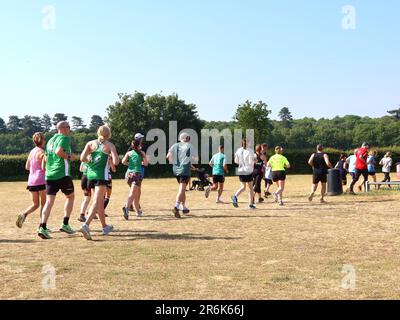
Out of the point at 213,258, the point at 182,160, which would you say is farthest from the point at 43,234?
the point at 182,160

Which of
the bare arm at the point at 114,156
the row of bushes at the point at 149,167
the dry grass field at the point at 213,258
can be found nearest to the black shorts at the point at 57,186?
the dry grass field at the point at 213,258

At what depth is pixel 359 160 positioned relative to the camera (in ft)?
65.4

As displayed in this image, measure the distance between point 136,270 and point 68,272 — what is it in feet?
2.82

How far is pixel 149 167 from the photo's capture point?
49.7m

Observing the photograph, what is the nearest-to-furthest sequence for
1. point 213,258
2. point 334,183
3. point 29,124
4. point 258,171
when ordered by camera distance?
point 213,258, point 258,171, point 334,183, point 29,124

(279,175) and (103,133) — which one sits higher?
(103,133)

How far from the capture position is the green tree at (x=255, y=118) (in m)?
68.9

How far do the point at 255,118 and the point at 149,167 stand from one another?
2413 cm

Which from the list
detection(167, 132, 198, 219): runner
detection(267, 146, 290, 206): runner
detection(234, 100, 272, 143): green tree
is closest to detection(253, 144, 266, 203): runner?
detection(267, 146, 290, 206): runner

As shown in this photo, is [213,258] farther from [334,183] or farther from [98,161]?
[334,183]

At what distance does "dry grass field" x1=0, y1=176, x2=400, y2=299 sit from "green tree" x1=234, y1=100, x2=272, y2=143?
56.8 meters

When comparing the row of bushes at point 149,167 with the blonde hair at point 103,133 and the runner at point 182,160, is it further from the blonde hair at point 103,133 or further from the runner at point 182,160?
the blonde hair at point 103,133

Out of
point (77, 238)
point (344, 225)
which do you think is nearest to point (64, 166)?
point (77, 238)
